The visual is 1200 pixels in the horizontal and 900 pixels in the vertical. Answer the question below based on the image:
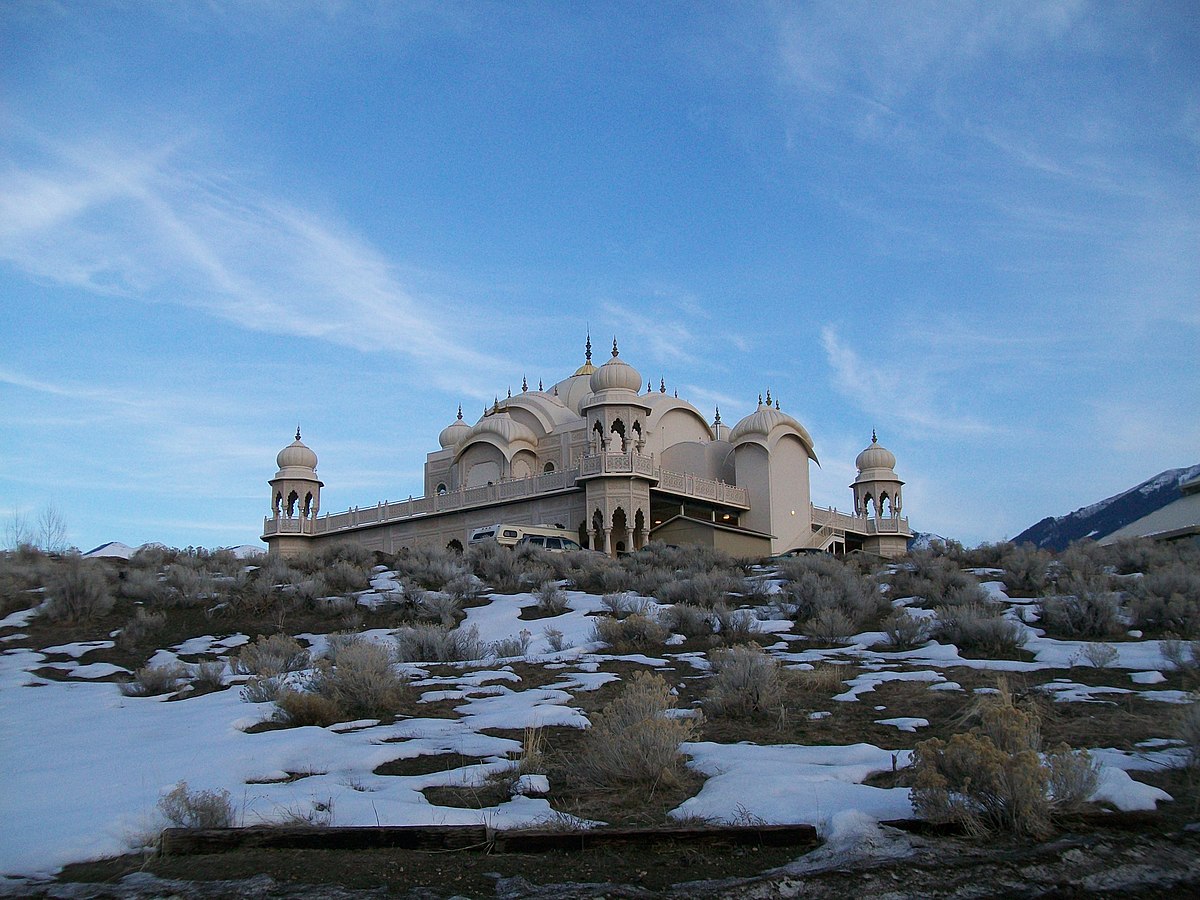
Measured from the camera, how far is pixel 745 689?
812 centimetres

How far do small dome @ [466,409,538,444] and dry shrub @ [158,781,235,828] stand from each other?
33.0m

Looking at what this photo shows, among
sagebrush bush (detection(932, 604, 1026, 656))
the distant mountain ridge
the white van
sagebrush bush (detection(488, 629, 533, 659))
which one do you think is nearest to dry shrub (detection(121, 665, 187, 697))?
sagebrush bush (detection(488, 629, 533, 659))

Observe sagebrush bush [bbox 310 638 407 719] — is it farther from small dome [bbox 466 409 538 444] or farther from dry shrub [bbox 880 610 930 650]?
small dome [bbox 466 409 538 444]

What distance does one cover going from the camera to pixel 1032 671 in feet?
31.0

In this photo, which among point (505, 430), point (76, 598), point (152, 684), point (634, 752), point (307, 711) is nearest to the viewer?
point (634, 752)

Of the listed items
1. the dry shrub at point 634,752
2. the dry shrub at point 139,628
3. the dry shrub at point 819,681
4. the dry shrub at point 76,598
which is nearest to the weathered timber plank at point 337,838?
the dry shrub at point 634,752

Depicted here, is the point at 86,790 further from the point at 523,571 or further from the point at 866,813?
the point at 523,571

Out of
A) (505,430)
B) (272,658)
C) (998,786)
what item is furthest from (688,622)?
Answer: (505,430)

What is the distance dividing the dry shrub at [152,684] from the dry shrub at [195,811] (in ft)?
17.0

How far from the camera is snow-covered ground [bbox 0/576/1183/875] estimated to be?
5305 mm

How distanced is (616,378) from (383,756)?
27954 millimetres

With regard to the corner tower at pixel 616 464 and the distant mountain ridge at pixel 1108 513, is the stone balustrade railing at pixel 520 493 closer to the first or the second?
the corner tower at pixel 616 464

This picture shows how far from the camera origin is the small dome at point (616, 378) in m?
34.2

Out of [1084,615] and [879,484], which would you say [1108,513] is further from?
[1084,615]
